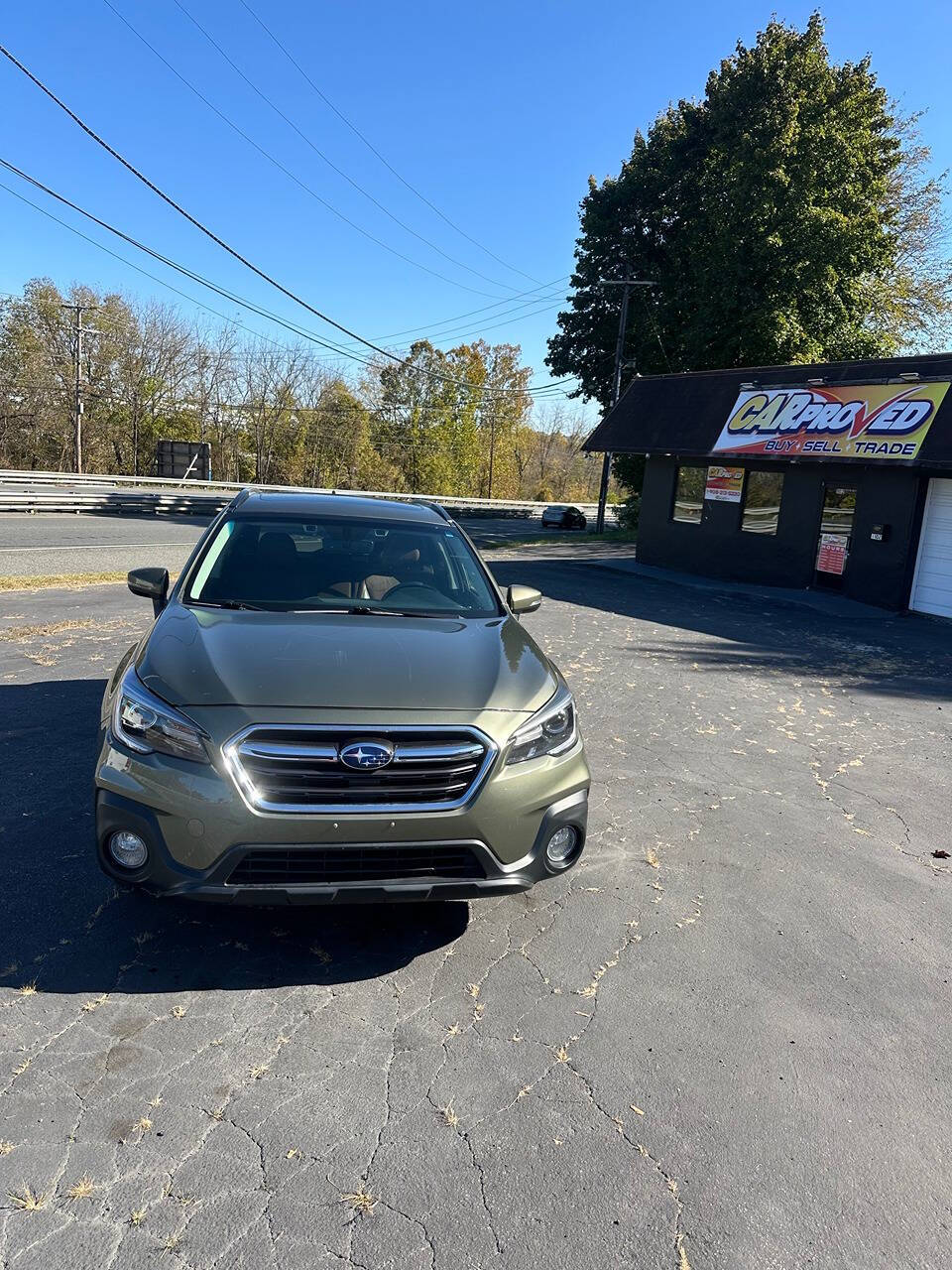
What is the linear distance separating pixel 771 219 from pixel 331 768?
27721mm

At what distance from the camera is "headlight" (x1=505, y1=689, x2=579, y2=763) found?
314cm

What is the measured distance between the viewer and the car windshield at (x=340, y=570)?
13.7 ft

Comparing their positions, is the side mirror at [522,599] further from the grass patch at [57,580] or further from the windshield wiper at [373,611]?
the grass patch at [57,580]

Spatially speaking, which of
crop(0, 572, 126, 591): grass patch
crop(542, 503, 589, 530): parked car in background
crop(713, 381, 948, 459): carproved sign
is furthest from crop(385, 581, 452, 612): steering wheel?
crop(542, 503, 589, 530): parked car in background

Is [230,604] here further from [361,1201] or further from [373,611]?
[361,1201]

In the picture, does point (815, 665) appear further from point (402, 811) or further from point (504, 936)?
point (402, 811)

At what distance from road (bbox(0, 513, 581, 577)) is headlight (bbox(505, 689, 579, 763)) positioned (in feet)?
40.8

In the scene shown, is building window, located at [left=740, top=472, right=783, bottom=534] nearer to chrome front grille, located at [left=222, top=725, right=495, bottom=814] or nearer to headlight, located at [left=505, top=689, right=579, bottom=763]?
headlight, located at [left=505, top=689, right=579, bottom=763]

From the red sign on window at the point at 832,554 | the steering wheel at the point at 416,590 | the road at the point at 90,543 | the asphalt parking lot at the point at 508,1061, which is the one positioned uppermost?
the steering wheel at the point at 416,590

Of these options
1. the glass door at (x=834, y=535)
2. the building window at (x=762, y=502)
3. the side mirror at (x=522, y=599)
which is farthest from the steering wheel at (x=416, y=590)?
the building window at (x=762, y=502)

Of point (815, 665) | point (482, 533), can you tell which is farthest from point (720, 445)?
point (482, 533)

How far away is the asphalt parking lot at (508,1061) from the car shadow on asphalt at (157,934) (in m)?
0.01

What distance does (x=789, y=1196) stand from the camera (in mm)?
2266

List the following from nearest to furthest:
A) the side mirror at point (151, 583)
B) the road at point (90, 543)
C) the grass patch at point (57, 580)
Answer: the side mirror at point (151, 583) → the grass patch at point (57, 580) → the road at point (90, 543)
